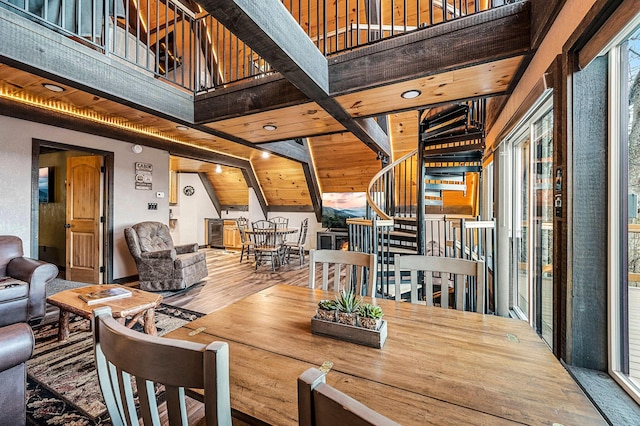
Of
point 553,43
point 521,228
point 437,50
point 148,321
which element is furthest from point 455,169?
point 148,321

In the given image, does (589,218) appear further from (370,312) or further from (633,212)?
(370,312)

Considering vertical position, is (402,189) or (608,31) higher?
(608,31)

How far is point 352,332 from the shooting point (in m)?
1.17

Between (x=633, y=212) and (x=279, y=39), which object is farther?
(x=279, y=39)

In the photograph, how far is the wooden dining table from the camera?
2.54 feet

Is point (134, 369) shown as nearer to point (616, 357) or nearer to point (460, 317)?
point (460, 317)

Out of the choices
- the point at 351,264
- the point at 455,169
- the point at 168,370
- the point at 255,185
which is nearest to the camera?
the point at 168,370

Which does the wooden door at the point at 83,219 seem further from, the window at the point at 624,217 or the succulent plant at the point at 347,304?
the window at the point at 624,217

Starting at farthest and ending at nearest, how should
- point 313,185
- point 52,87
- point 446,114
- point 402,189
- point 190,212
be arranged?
point 190,212 < point 313,185 < point 402,189 < point 446,114 < point 52,87

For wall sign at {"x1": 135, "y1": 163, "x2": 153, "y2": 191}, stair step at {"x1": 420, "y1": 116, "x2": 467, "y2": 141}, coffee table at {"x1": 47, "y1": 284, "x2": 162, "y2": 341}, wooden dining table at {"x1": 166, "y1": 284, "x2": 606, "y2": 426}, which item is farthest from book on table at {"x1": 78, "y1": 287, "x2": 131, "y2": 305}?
stair step at {"x1": 420, "y1": 116, "x2": 467, "y2": 141}

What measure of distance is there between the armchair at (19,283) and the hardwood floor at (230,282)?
1.25 m

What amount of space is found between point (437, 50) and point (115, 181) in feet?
15.8

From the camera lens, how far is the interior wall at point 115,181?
11.6 ft

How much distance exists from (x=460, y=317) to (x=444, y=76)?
5.92ft
